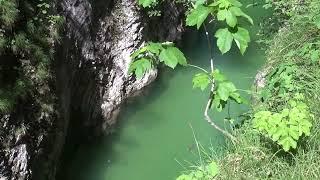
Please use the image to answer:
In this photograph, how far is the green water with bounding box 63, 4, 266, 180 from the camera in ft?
15.5

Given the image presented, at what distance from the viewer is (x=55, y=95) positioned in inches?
166

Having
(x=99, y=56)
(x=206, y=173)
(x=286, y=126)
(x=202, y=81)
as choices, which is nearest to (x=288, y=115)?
(x=286, y=126)

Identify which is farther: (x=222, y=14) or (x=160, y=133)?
(x=160, y=133)

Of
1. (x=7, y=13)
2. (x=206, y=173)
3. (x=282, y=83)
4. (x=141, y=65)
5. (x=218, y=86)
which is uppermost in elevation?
(x=7, y=13)

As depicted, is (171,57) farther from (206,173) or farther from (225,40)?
(206,173)

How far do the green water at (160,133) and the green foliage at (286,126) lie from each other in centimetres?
112

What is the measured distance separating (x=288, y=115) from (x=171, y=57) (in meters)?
1.00

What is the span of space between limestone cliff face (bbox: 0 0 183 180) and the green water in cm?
22

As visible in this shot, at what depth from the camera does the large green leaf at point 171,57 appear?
261 cm

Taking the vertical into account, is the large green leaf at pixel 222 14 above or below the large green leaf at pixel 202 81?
above

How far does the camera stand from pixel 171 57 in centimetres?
263

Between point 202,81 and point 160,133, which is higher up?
point 202,81

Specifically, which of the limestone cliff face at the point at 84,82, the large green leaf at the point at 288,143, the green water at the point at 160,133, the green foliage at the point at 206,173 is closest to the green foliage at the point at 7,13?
the limestone cliff face at the point at 84,82

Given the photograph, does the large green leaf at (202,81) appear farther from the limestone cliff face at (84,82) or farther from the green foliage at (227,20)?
the limestone cliff face at (84,82)
